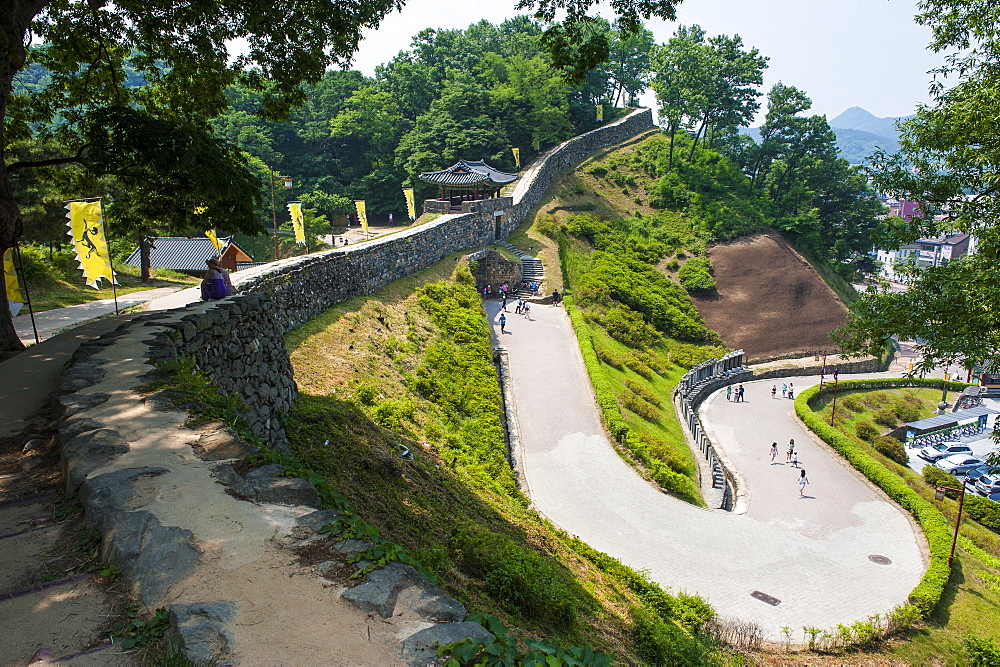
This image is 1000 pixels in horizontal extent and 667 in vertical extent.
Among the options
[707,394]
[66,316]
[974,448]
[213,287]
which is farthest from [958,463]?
[66,316]

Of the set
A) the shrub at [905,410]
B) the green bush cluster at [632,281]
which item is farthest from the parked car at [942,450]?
the green bush cluster at [632,281]

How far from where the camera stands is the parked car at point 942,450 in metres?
27.7

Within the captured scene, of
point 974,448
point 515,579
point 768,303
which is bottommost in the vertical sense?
point 974,448

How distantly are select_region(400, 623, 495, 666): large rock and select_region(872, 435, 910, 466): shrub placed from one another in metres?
30.0

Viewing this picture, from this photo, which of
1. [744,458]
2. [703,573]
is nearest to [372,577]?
[703,573]

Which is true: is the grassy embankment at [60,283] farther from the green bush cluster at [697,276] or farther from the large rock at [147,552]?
the green bush cluster at [697,276]

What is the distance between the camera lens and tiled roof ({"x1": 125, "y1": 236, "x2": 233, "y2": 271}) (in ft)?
106

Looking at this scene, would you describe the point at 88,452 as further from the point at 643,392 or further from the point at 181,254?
the point at 181,254

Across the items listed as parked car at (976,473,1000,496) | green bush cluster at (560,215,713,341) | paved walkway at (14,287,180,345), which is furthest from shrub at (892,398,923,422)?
paved walkway at (14,287,180,345)

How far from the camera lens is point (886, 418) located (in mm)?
31391

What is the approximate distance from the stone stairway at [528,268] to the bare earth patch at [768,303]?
11363 mm

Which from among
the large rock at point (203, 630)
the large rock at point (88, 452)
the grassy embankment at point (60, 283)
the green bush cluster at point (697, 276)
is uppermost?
the grassy embankment at point (60, 283)

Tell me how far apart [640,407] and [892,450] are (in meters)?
14.9

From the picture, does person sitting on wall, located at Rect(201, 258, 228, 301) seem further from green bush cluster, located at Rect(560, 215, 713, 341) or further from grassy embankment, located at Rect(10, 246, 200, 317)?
green bush cluster, located at Rect(560, 215, 713, 341)
